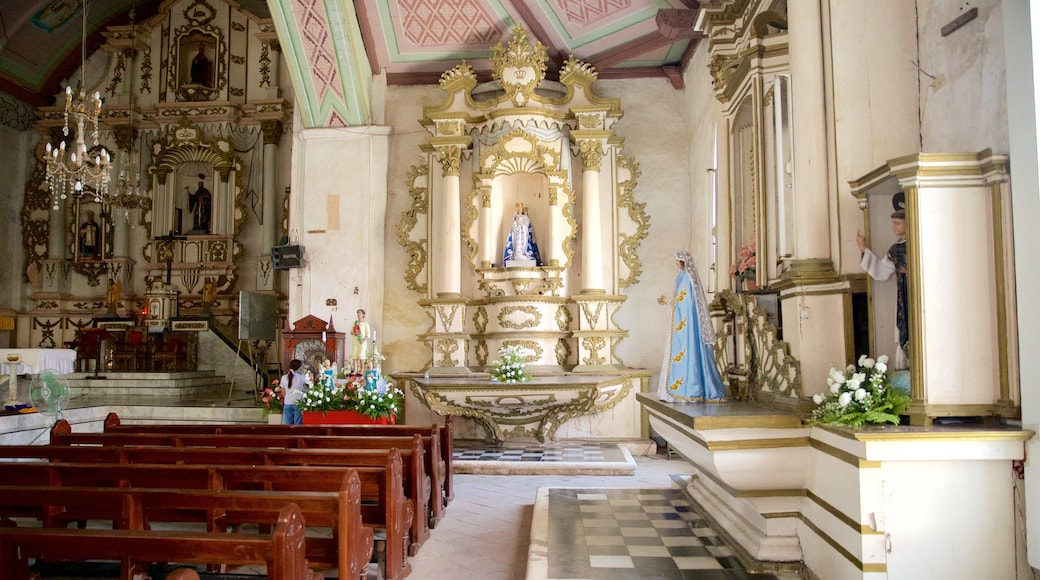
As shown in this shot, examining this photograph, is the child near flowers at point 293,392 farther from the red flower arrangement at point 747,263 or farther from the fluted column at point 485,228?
the red flower arrangement at point 747,263

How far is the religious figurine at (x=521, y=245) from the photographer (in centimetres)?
1091

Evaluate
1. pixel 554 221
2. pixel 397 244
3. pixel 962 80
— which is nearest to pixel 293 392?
pixel 397 244

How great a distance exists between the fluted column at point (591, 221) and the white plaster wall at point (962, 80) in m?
6.35

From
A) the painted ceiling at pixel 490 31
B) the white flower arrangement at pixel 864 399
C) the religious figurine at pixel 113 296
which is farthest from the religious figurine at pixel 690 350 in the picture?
the religious figurine at pixel 113 296

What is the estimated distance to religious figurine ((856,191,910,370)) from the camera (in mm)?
4312

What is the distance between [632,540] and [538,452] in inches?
173

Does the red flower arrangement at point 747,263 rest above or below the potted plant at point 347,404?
above

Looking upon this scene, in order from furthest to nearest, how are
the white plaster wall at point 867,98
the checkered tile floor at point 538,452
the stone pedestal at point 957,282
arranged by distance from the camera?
the checkered tile floor at point 538,452
the white plaster wall at point 867,98
the stone pedestal at point 957,282

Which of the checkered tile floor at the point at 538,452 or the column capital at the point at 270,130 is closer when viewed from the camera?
the checkered tile floor at the point at 538,452

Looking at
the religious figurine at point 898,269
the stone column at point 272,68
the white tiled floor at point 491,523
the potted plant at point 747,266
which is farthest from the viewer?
the stone column at point 272,68

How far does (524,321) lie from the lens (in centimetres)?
1086

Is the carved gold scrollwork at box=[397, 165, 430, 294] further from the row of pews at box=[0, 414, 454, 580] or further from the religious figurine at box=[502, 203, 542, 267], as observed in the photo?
the row of pews at box=[0, 414, 454, 580]

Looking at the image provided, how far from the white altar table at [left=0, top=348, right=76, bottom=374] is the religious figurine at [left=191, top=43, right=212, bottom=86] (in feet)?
23.7

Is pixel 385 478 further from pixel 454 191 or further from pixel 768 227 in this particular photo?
pixel 454 191
